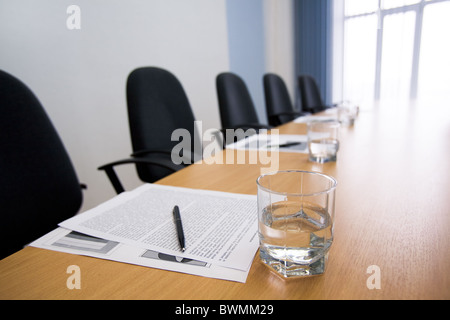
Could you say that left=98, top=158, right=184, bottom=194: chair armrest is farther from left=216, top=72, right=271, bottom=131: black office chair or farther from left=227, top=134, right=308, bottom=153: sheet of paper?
left=216, top=72, right=271, bottom=131: black office chair

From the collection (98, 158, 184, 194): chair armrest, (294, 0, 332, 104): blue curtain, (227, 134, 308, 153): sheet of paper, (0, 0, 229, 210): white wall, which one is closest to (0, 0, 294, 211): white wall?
(0, 0, 229, 210): white wall

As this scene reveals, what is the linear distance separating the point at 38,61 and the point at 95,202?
2.72 feet

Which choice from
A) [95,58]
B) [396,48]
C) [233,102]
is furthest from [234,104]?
[396,48]

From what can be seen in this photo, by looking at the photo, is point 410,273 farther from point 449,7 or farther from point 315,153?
point 449,7

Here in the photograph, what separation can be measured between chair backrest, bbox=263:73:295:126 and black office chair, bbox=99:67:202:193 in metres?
0.97

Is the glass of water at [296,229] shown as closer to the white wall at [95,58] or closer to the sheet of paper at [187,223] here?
the sheet of paper at [187,223]

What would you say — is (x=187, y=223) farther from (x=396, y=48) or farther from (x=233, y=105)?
(x=396, y=48)

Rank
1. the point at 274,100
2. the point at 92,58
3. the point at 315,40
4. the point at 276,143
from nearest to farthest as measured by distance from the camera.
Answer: the point at 276,143
the point at 92,58
the point at 274,100
the point at 315,40

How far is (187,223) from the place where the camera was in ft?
1.62

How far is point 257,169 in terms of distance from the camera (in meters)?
0.80

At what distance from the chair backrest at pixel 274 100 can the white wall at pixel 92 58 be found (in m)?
0.75

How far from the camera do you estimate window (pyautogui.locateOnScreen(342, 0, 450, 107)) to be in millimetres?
3570

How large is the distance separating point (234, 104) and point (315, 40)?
9.65ft

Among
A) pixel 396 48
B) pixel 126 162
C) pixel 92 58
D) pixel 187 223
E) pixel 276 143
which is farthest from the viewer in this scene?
pixel 396 48
